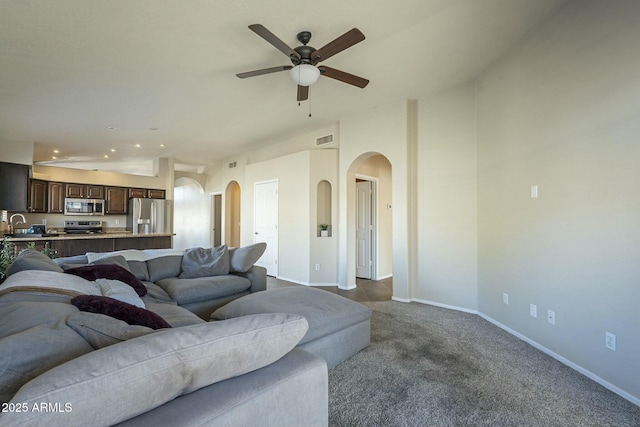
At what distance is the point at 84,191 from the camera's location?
755 centimetres

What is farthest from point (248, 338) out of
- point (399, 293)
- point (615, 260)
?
point (399, 293)

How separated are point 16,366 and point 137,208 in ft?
26.6

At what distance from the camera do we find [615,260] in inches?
82.4

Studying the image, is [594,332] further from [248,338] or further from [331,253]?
[331,253]

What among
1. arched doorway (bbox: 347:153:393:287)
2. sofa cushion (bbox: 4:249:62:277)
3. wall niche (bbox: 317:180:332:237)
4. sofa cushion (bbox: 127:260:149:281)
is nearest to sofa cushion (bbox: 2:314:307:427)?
sofa cushion (bbox: 4:249:62:277)

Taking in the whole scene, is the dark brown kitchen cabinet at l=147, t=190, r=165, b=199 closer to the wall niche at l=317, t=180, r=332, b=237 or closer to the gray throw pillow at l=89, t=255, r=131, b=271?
the wall niche at l=317, t=180, r=332, b=237

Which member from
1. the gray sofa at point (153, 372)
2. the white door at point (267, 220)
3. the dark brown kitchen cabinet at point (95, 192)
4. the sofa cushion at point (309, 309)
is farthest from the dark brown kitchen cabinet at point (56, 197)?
the gray sofa at point (153, 372)

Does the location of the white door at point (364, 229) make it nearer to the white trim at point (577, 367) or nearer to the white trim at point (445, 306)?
the white trim at point (445, 306)

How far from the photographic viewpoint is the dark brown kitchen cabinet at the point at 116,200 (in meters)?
7.93

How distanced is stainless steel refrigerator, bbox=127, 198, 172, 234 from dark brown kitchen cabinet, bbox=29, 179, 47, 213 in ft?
5.64

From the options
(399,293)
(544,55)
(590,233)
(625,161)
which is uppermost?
(544,55)

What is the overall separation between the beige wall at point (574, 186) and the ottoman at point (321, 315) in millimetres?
1663

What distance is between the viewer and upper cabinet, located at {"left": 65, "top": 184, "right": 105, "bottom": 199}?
7.36m

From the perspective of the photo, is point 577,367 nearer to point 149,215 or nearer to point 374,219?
point 374,219
